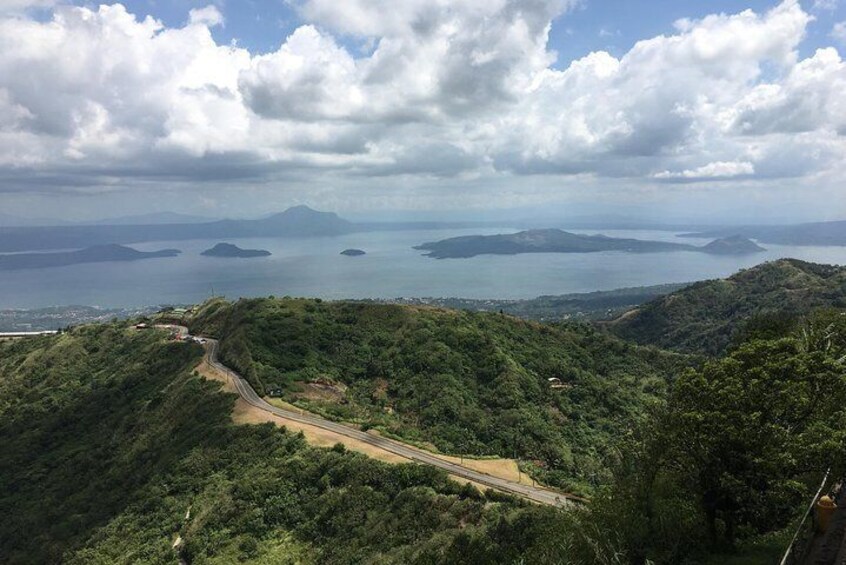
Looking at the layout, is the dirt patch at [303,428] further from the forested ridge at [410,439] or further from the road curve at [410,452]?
the forested ridge at [410,439]

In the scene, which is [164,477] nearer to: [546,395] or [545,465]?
[545,465]

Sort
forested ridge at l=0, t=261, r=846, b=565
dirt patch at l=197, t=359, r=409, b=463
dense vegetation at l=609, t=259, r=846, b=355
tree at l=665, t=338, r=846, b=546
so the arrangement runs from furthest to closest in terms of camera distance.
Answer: dense vegetation at l=609, t=259, r=846, b=355, dirt patch at l=197, t=359, r=409, b=463, forested ridge at l=0, t=261, r=846, b=565, tree at l=665, t=338, r=846, b=546

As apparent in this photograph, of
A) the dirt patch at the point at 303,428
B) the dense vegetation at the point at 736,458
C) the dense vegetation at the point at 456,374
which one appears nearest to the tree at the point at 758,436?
the dense vegetation at the point at 736,458

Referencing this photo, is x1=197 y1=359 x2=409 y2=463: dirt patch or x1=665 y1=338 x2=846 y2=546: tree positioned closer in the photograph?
x1=665 y1=338 x2=846 y2=546: tree

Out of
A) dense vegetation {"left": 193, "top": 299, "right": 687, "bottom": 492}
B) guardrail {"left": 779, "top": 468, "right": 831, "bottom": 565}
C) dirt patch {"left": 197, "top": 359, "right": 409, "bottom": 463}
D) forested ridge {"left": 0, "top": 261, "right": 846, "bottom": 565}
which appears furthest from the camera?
dense vegetation {"left": 193, "top": 299, "right": 687, "bottom": 492}

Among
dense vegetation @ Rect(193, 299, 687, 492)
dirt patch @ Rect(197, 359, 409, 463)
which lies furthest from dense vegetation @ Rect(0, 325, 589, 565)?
dense vegetation @ Rect(193, 299, 687, 492)

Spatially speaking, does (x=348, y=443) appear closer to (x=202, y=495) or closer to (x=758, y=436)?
(x=202, y=495)

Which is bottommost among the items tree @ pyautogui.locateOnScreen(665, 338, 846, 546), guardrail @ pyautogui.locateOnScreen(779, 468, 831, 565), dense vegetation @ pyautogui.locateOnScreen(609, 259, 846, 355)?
dense vegetation @ pyautogui.locateOnScreen(609, 259, 846, 355)

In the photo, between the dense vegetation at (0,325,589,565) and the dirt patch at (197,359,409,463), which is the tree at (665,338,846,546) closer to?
the dense vegetation at (0,325,589,565)
